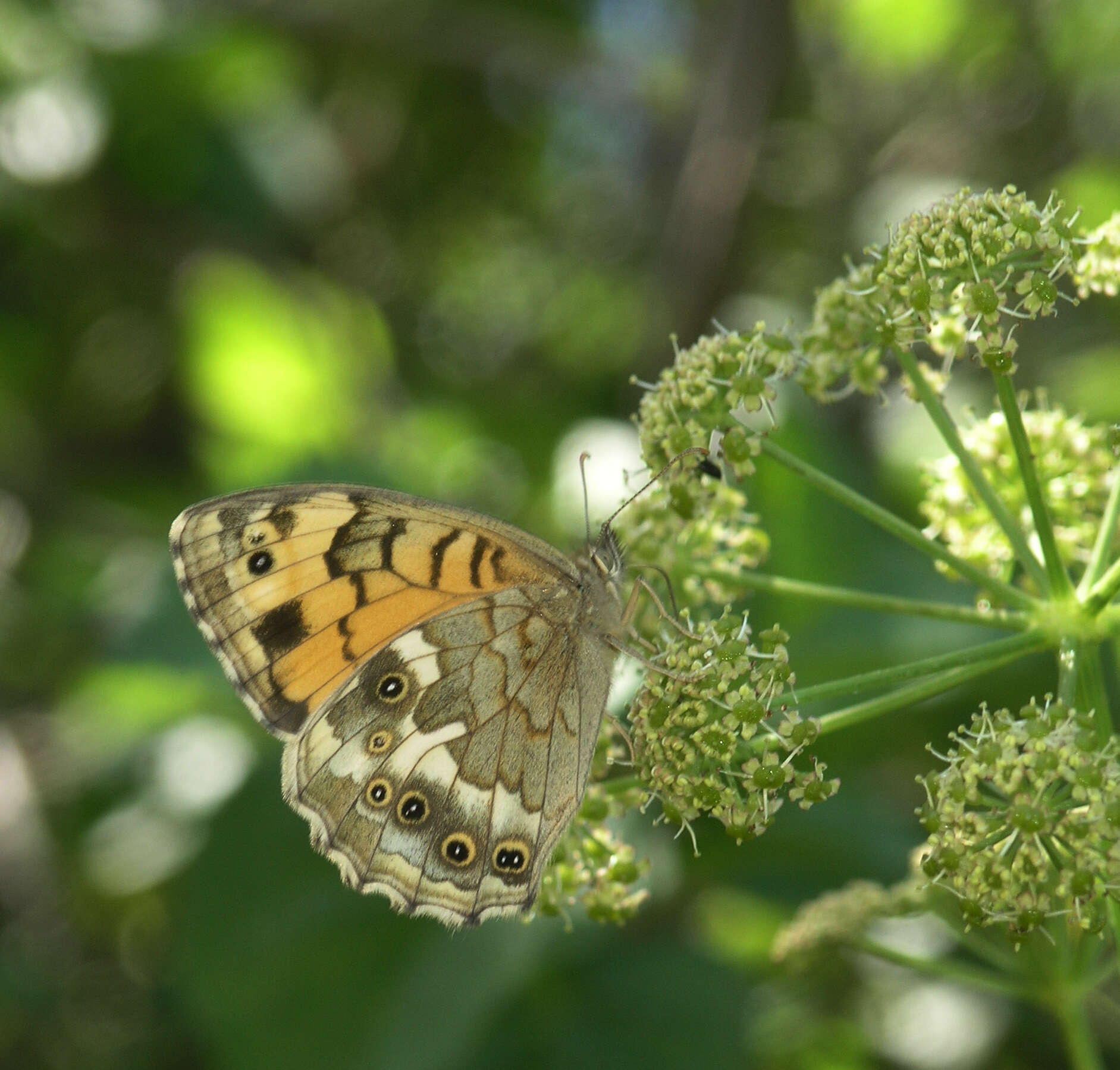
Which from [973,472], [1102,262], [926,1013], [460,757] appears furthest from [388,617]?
[926,1013]

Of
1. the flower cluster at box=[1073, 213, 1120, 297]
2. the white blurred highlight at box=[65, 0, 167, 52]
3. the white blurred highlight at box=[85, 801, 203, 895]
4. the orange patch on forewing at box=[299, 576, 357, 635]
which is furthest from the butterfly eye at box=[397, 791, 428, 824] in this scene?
the white blurred highlight at box=[65, 0, 167, 52]

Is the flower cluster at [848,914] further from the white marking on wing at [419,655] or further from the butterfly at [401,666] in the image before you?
the white marking on wing at [419,655]

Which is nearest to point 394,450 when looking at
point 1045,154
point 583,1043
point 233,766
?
point 233,766

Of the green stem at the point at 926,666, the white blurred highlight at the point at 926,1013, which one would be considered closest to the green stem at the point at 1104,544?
the green stem at the point at 926,666

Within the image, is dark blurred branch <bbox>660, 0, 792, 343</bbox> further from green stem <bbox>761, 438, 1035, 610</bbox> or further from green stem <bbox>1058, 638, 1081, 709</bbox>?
green stem <bbox>1058, 638, 1081, 709</bbox>

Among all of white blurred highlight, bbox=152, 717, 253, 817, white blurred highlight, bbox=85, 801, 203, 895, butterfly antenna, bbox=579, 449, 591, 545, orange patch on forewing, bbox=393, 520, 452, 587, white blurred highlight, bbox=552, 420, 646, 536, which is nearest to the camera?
orange patch on forewing, bbox=393, 520, 452, 587

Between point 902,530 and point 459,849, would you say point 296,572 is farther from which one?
point 902,530
